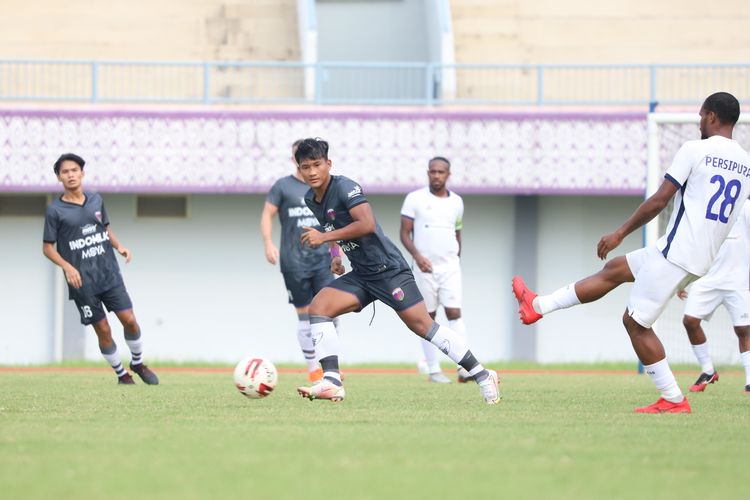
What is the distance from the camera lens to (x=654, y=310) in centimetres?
877

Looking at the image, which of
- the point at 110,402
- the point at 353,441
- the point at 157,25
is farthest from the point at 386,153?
the point at 353,441

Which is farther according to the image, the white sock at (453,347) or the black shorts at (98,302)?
the black shorts at (98,302)

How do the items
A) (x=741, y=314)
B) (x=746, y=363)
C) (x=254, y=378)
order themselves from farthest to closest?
1. (x=741, y=314)
2. (x=746, y=363)
3. (x=254, y=378)

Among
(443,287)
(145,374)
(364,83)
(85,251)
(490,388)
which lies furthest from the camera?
(364,83)

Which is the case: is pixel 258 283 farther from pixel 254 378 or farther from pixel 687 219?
pixel 687 219

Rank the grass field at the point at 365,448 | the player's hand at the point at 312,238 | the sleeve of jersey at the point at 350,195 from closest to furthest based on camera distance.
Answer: the grass field at the point at 365,448 → the player's hand at the point at 312,238 → the sleeve of jersey at the point at 350,195

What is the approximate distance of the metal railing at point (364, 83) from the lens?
21.9 metres

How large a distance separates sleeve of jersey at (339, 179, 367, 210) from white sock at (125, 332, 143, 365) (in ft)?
13.0

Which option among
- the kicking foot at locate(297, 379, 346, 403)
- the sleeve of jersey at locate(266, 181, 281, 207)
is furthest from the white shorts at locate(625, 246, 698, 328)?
the sleeve of jersey at locate(266, 181, 281, 207)

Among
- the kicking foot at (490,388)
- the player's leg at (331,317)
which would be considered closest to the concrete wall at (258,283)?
the kicking foot at (490,388)

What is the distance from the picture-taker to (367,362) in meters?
22.7

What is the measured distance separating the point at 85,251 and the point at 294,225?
2.20 metres

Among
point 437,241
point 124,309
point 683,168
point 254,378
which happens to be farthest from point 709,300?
point 124,309

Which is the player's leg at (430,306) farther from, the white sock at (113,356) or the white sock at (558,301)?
the white sock at (558,301)
